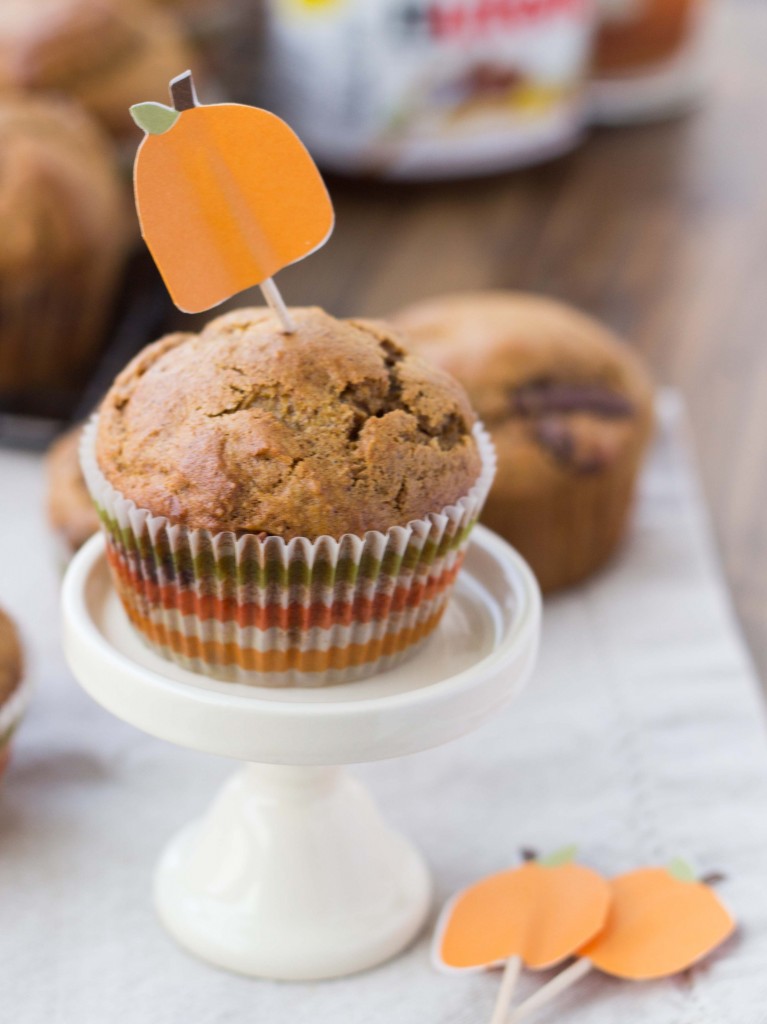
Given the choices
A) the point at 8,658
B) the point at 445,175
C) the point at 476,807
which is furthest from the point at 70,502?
the point at 445,175

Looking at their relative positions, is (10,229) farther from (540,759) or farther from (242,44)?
(242,44)

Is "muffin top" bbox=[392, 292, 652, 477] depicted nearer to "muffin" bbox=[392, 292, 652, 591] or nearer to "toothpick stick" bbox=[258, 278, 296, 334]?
"muffin" bbox=[392, 292, 652, 591]

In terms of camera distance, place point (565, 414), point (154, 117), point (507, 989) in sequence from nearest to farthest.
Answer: point (154, 117) → point (507, 989) → point (565, 414)

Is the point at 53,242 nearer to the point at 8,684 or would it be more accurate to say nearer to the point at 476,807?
the point at 8,684

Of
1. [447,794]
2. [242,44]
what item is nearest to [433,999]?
[447,794]

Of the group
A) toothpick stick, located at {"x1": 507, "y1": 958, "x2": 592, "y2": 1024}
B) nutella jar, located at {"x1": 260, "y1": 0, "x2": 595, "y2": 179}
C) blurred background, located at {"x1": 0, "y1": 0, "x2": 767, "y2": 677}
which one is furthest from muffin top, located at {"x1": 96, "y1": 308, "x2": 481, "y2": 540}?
nutella jar, located at {"x1": 260, "y1": 0, "x2": 595, "y2": 179}

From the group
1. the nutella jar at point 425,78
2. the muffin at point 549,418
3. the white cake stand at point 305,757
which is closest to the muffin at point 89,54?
the nutella jar at point 425,78
